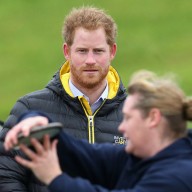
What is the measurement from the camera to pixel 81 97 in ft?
24.2

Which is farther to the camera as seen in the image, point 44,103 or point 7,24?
point 7,24

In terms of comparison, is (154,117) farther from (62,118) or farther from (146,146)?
(62,118)

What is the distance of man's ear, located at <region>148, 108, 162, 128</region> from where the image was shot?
5.32 meters

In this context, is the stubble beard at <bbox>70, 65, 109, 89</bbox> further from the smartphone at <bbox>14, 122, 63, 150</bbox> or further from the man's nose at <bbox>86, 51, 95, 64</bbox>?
the smartphone at <bbox>14, 122, 63, 150</bbox>

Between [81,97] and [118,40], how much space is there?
39.6 feet

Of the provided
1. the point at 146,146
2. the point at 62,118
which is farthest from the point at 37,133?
the point at 62,118

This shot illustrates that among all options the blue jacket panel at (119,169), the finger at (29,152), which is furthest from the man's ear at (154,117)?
the finger at (29,152)

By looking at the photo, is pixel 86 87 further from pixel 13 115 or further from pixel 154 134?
pixel 154 134

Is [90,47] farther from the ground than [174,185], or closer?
farther from the ground

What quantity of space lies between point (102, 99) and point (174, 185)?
230 centimetres

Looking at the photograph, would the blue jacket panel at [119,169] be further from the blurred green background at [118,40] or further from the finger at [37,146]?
the blurred green background at [118,40]

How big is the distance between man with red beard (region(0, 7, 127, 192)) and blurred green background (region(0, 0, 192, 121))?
828cm

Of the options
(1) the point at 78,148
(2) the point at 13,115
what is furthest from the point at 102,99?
(1) the point at 78,148

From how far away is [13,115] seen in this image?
7.37 meters
